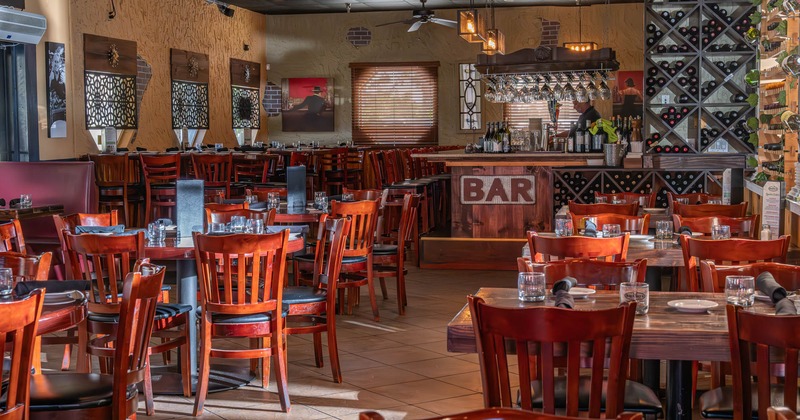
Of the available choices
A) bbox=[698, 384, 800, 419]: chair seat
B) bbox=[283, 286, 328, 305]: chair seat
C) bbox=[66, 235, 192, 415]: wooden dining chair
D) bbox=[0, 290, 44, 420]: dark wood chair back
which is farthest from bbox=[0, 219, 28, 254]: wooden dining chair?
Answer: bbox=[698, 384, 800, 419]: chair seat

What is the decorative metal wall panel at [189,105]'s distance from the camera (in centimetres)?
1494

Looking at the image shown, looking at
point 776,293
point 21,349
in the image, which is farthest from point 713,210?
point 21,349

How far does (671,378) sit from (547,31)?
49.1 ft

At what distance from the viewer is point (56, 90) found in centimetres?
1193

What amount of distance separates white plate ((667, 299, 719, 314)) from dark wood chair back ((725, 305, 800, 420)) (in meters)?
0.43

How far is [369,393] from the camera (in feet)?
17.1

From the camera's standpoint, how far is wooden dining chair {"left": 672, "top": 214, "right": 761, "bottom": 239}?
562 cm

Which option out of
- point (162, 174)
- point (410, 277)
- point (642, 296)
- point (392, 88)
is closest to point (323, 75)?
point (392, 88)

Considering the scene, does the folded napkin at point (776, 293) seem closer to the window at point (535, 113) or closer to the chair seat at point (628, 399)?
the chair seat at point (628, 399)

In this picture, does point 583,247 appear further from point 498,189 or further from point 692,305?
point 498,189

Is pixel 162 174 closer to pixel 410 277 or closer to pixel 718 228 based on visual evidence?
pixel 410 277

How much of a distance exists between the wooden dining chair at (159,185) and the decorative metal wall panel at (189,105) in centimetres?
358

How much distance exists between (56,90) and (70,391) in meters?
9.28

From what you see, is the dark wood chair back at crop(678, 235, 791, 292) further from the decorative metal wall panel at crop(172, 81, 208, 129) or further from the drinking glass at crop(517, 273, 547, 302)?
the decorative metal wall panel at crop(172, 81, 208, 129)
